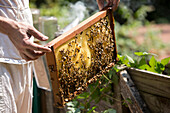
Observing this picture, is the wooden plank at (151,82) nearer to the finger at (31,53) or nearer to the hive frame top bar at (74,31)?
the hive frame top bar at (74,31)

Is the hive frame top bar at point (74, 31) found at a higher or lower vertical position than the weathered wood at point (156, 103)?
higher

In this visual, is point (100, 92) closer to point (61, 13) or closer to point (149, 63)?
point (149, 63)

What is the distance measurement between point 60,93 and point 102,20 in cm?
72

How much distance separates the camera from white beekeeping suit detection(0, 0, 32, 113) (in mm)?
1461

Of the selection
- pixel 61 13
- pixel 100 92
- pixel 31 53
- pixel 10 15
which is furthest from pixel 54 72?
pixel 61 13

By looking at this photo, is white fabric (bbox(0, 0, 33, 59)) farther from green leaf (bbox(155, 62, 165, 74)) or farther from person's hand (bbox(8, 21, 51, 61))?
green leaf (bbox(155, 62, 165, 74))

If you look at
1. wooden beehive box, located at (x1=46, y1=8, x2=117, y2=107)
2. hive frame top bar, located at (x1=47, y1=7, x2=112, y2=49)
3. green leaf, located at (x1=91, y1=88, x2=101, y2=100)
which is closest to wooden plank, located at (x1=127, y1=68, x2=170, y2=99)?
wooden beehive box, located at (x1=46, y1=8, x2=117, y2=107)

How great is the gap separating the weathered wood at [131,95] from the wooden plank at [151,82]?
0.05 m

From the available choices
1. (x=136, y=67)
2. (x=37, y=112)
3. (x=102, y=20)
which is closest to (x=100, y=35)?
(x=102, y=20)

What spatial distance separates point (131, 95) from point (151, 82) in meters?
0.22

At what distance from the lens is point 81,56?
166cm

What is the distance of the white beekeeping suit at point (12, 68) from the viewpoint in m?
1.46

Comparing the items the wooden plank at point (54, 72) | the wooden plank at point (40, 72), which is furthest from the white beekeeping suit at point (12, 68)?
the wooden plank at point (40, 72)

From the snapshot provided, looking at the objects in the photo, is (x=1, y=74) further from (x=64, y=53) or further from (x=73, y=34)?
(x=73, y=34)
